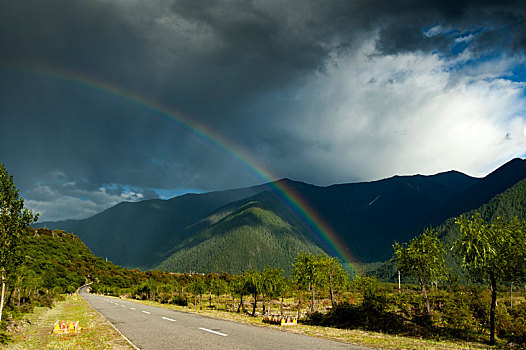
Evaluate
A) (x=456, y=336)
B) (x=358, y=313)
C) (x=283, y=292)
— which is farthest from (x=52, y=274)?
(x=456, y=336)

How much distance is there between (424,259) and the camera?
38.0 metres

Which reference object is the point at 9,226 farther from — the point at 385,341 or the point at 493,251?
the point at 493,251

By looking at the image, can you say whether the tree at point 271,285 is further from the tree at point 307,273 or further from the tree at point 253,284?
the tree at point 307,273

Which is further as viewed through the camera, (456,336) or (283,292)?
(283,292)

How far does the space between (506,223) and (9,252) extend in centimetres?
4027

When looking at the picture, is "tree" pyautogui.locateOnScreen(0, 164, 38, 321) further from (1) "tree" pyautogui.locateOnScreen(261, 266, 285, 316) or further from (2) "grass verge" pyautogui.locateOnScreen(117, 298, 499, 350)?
(1) "tree" pyautogui.locateOnScreen(261, 266, 285, 316)

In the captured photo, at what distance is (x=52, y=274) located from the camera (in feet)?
420

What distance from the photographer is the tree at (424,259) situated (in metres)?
38.0

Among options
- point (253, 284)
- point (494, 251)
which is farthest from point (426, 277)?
point (253, 284)

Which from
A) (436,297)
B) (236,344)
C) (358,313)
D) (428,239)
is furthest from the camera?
(436,297)

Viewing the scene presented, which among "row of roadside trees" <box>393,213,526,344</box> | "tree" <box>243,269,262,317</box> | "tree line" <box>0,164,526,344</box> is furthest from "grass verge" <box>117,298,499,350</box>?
"tree" <box>243,269,262,317</box>

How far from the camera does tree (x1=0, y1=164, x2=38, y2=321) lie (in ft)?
75.9

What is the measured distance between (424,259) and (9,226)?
139 ft

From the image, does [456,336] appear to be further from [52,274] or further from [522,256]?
[52,274]
